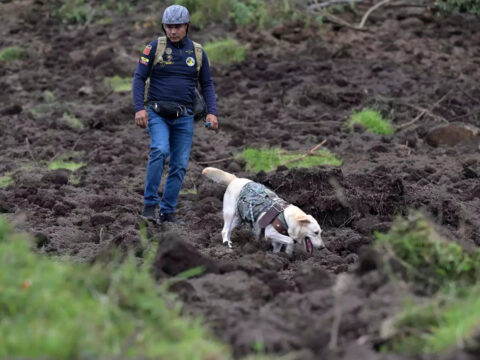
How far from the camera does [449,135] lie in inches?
464

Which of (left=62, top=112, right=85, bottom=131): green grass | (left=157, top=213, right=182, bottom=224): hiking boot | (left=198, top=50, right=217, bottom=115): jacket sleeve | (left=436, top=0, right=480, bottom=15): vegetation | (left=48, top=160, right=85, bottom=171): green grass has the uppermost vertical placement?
(left=198, top=50, right=217, bottom=115): jacket sleeve

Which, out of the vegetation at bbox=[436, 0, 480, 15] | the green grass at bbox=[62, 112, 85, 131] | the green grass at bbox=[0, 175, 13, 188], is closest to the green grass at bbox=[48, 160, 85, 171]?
the green grass at bbox=[0, 175, 13, 188]

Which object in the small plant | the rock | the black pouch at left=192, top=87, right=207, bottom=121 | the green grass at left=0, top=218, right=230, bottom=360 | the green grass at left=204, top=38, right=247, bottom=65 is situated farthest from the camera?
the green grass at left=204, top=38, right=247, bottom=65

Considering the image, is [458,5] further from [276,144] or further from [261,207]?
[261,207]

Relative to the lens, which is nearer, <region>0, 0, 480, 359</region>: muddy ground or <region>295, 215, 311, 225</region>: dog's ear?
<region>0, 0, 480, 359</region>: muddy ground

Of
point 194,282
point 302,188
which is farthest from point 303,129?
point 194,282

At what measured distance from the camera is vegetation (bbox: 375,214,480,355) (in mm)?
3896

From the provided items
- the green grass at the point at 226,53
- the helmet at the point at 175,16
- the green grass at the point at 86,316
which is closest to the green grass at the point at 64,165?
the helmet at the point at 175,16

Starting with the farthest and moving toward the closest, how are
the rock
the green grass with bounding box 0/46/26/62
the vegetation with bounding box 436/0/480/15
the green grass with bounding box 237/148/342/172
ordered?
1. the vegetation with bounding box 436/0/480/15
2. the green grass with bounding box 0/46/26/62
3. the rock
4. the green grass with bounding box 237/148/342/172

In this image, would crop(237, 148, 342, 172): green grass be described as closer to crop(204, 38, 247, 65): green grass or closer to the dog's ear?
Result: the dog's ear

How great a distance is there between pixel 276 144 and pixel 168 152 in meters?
4.07

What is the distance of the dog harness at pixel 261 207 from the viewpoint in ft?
22.7

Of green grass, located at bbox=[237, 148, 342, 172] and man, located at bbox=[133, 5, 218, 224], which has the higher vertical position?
man, located at bbox=[133, 5, 218, 224]

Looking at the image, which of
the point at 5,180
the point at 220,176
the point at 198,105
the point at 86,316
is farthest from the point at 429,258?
the point at 5,180
